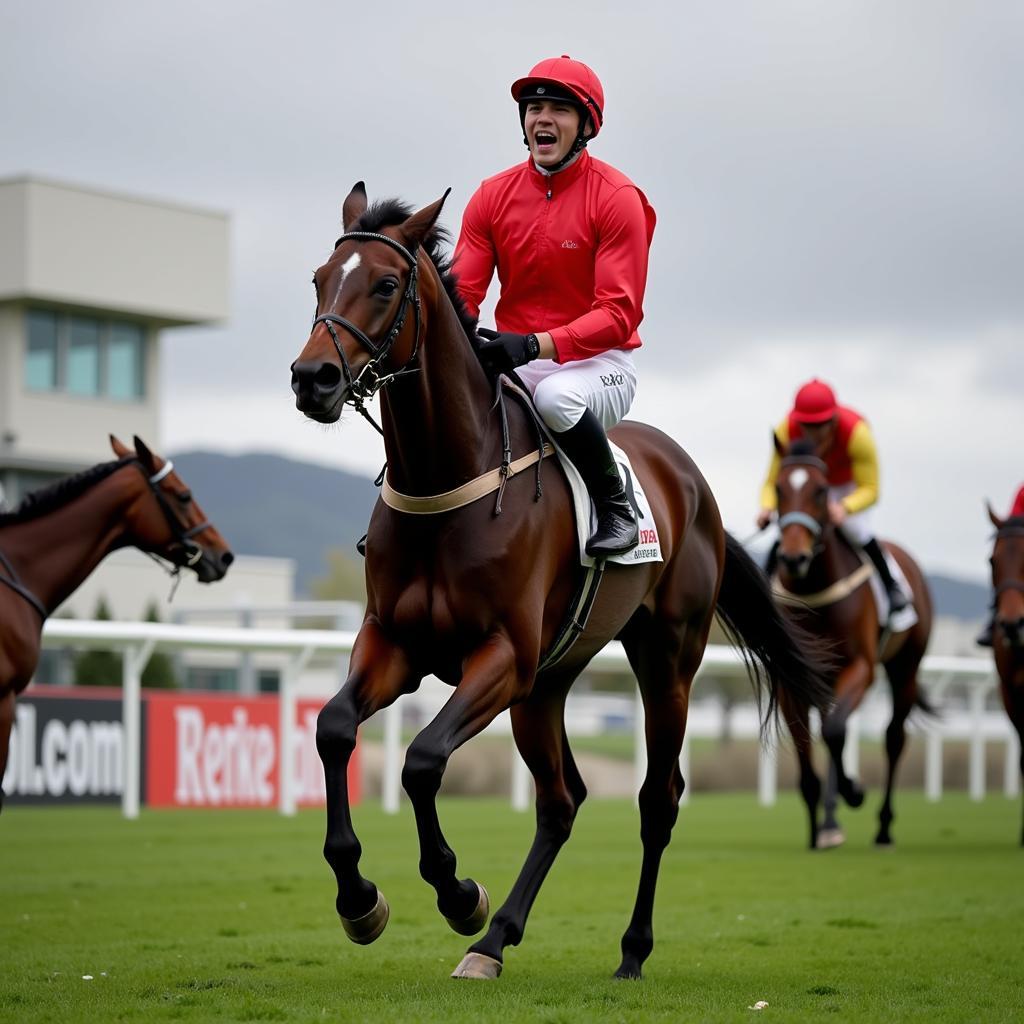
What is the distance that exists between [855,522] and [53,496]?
211 inches

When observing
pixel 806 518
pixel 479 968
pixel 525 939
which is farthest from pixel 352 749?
pixel 806 518

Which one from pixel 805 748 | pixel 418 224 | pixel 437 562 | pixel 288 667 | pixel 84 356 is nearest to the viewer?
pixel 418 224

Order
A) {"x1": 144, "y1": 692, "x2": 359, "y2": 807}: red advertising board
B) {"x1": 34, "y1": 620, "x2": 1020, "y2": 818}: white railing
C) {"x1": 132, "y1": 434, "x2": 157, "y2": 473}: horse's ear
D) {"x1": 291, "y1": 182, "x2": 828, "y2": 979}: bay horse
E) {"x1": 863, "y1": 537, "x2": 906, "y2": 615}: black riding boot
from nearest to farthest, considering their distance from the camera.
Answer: {"x1": 291, "y1": 182, "x2": 828, "y2": 979}: bay horse, {"x1": 132, "y1": 434, "x2": 157, "y2": 473}: horse's ear, {"x1": 863, "y1": 537, "x2": 906, "y2": 615}: black riding boot, {"x1": 34, "y1": 620, "x2": 1020, "y2": 818}: white railing, {"x1": 144, "y1": 692, "x2": 359, "y2": 807}: red advertising board

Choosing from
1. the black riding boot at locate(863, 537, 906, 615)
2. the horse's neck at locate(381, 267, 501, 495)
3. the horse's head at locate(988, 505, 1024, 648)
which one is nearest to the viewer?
the horse's neck at locate(381, 267, 501, 495)

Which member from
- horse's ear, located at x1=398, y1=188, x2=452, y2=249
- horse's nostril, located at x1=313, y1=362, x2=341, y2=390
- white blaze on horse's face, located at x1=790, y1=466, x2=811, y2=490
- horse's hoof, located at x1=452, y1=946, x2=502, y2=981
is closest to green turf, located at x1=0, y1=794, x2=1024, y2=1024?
horse's hoof, located at x1=452, y1=946, x2=502, y2=981

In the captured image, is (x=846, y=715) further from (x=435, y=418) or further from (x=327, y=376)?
(x=327, y=376)

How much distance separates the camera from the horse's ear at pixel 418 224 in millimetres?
4777

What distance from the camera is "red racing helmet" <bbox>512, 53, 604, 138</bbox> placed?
215 inches

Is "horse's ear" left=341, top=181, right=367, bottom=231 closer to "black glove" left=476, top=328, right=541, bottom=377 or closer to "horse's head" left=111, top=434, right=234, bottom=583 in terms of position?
"black glove" left=476, top=328, right=541, bottom=377

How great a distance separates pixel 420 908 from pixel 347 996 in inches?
110

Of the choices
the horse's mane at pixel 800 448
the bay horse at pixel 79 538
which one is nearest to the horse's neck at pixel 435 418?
the bay horse at pixel 79 538

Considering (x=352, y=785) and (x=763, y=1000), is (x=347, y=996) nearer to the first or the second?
(x=763, y=1000)

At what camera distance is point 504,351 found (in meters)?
5.18

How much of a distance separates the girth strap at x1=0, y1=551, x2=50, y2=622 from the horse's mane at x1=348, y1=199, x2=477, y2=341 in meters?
3.23
